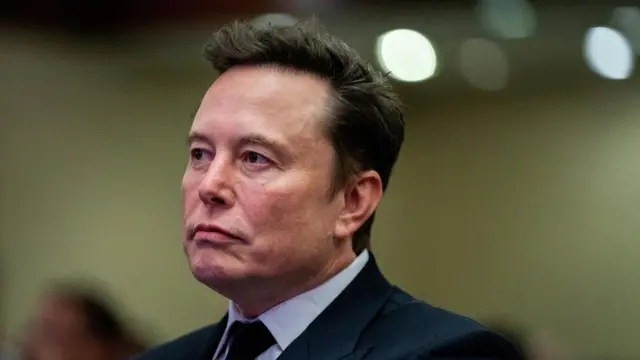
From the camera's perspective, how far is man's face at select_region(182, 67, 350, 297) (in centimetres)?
100

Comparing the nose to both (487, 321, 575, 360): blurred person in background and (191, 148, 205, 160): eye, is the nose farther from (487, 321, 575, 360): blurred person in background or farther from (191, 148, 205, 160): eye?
(487, 321, 575, 360): blurred person in background

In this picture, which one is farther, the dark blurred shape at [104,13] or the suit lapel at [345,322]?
the dark blurred shape at [104,13]

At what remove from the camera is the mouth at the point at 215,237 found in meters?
1.00

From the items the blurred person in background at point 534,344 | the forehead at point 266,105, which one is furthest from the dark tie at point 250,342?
the blurred person in background at point 534,344

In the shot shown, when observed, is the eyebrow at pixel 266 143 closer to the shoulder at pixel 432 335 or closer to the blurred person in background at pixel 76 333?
the shoulder at pixel 432 335

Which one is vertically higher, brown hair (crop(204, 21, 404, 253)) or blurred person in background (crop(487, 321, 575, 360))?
brown hair (crop(204, 21, 404, 253))

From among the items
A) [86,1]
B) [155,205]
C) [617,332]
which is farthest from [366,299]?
[155,205]

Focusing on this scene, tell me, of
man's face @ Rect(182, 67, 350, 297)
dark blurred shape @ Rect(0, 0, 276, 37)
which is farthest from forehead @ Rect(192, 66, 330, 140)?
dark blurred shape @ Rect(0, 0, 276, 37)

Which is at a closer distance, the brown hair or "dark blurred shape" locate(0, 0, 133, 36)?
the brown hair

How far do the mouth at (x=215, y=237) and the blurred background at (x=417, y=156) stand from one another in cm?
162

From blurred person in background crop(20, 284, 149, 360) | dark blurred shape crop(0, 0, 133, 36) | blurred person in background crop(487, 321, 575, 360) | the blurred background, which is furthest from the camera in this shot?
dark blurred shape crop(0, 0, 133, 36)

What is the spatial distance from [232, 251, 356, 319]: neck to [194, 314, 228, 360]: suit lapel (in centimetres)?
7

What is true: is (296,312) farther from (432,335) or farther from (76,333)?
(76,333)

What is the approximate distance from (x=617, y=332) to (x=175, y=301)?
1.50 m
